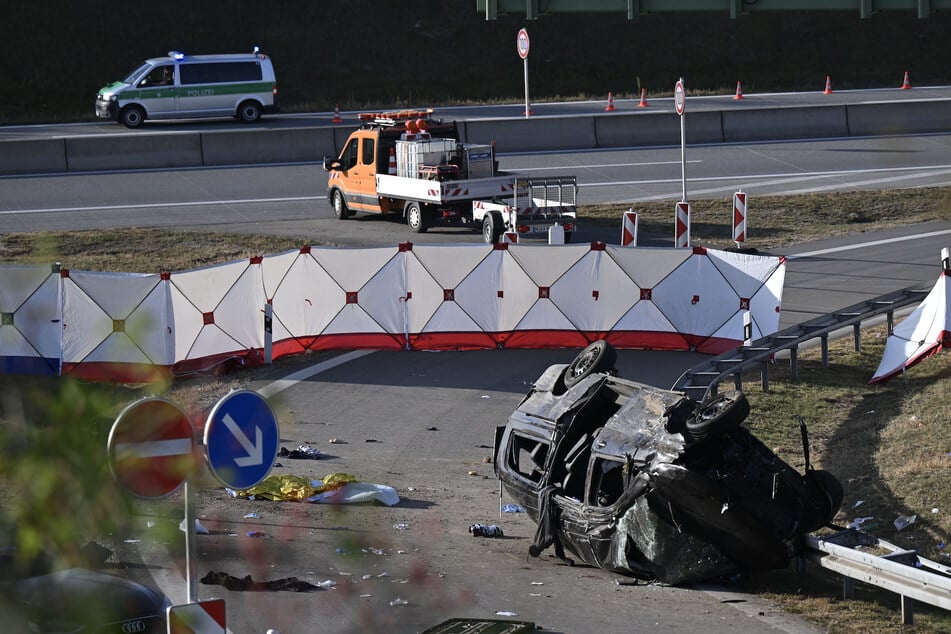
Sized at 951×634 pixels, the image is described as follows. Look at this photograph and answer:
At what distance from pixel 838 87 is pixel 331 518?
146ft

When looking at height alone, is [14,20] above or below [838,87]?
above

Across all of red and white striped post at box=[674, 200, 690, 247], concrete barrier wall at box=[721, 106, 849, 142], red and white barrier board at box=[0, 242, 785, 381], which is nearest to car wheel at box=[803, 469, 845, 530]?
red and white barrier board at box=[0, 242, 785, 381]

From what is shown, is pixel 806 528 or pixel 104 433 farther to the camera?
pixel 806 528

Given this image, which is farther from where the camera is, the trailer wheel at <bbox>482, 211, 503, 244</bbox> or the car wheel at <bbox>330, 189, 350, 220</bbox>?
the car wheel at <bbox>330, 189, 350, 220</bbox>

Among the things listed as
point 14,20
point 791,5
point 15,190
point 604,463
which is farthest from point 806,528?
point 14,20

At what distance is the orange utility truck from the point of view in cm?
2316

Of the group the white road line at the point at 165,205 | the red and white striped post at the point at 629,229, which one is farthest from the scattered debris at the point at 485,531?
the white road line at the point at 165,205

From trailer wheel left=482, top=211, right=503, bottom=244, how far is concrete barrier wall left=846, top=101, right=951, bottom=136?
1670 cm

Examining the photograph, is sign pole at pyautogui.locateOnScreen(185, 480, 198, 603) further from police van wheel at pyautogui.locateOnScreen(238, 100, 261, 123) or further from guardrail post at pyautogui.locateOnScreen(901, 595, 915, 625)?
police van wheel at pyautogui.locateOnScreen(238, 100, 261, 123)

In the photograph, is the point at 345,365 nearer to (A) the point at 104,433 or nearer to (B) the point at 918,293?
(B) the point at 918,293

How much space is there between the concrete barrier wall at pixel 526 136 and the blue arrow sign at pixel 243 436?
27.7 metres

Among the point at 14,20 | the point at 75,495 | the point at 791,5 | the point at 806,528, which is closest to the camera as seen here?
the point at 75,495

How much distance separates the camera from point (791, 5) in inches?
703

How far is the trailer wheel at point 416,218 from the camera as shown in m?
24.5
